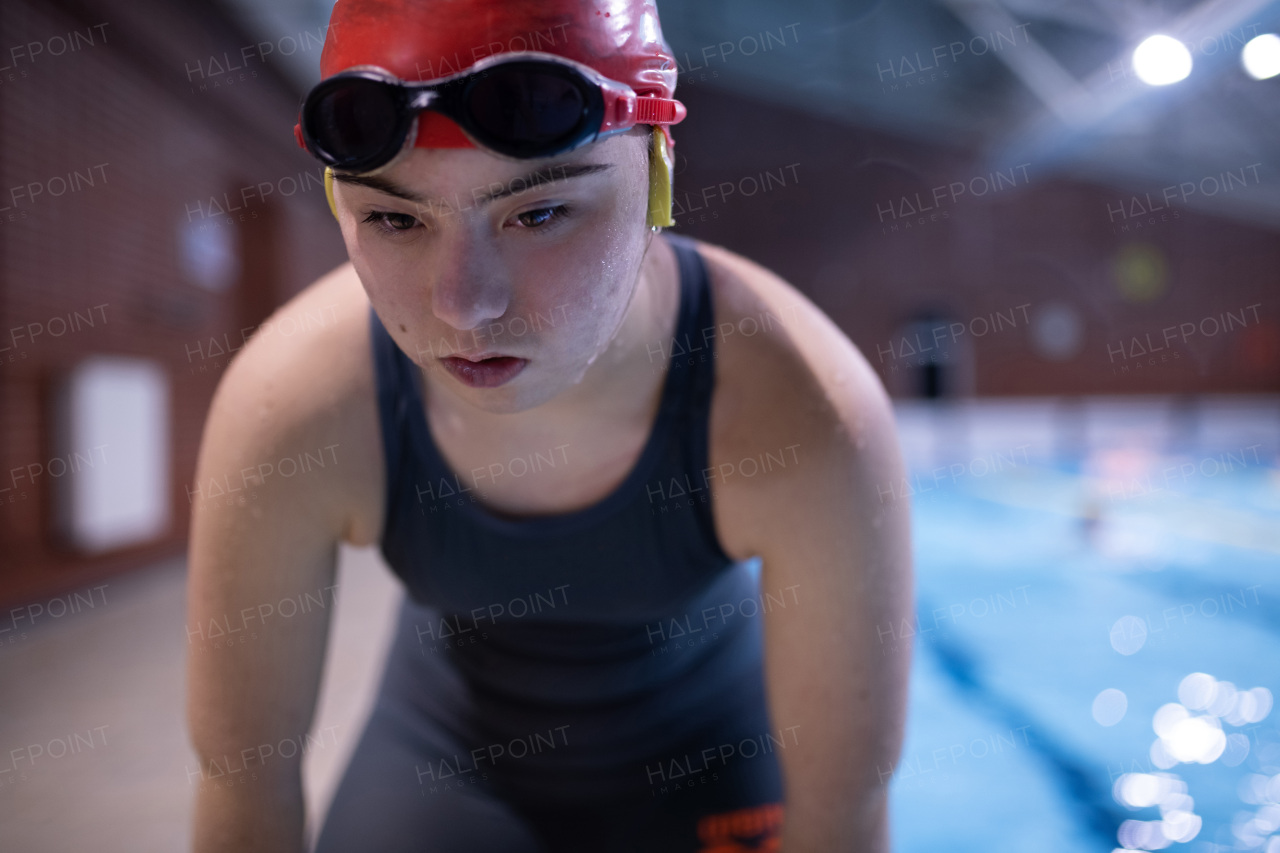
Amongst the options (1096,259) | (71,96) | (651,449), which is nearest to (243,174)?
(71,96)

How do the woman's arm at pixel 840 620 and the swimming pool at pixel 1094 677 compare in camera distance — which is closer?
the woman's arm at pixel 840 620

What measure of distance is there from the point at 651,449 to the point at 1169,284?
15398 mm

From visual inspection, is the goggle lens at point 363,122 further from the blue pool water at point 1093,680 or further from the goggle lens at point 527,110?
the blue pool water at point 1093,680

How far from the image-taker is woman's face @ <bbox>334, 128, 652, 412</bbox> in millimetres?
667

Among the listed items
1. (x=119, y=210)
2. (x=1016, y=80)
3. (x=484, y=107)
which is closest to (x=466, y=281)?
(x=484, y=107)

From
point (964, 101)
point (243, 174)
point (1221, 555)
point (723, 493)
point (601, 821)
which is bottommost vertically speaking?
point (601, 821)

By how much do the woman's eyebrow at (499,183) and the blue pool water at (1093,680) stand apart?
691 mm

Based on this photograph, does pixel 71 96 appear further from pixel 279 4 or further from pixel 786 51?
pixel 786 51

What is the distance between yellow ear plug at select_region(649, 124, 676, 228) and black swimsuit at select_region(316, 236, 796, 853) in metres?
0.20

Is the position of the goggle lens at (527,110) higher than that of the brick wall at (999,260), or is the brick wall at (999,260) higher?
the brick wall at (999,260)

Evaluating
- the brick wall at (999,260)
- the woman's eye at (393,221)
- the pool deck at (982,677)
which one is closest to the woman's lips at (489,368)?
the woman's eye at (393,221)

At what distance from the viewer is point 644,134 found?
0.77 m

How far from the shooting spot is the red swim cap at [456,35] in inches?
27.0

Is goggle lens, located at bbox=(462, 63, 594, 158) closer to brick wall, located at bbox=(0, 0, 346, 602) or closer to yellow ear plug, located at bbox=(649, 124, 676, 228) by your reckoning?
yellow ear plug, located at bbox=(649, 124, 676, 228)
